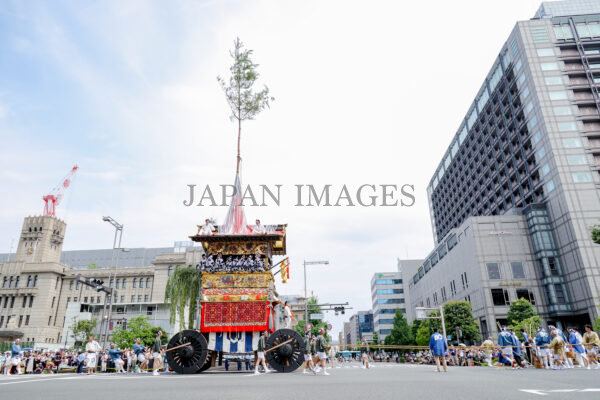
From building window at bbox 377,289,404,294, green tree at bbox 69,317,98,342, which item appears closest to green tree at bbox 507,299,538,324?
green tree at bbox 69,317,98,342

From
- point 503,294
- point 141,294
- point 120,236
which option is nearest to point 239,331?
point 120,236

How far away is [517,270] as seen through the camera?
52719mm

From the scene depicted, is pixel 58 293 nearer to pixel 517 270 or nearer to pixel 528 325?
pixel 528 325

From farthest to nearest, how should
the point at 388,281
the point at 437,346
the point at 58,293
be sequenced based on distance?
the point at 388,281 → the point at 58,293 → the point at 437,346

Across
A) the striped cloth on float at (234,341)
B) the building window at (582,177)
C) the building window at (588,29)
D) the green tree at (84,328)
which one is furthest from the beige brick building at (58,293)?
the building window at (588,29)

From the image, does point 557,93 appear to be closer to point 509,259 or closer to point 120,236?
point 509,259

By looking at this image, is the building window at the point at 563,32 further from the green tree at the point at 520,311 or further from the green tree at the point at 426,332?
the green tree at the point at 426,332

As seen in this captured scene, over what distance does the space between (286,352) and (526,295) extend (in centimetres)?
4739

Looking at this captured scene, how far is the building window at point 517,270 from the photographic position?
52406 mm

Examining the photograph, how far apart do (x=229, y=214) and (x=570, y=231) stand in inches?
1870

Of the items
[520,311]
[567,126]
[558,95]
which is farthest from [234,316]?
[558,95]

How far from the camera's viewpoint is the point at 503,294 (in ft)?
169

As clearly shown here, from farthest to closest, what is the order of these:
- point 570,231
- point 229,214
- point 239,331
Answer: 1. point 570,231
2. point 229,214
3. point 239,331

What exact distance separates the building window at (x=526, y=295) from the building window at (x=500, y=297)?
64.2 inches
